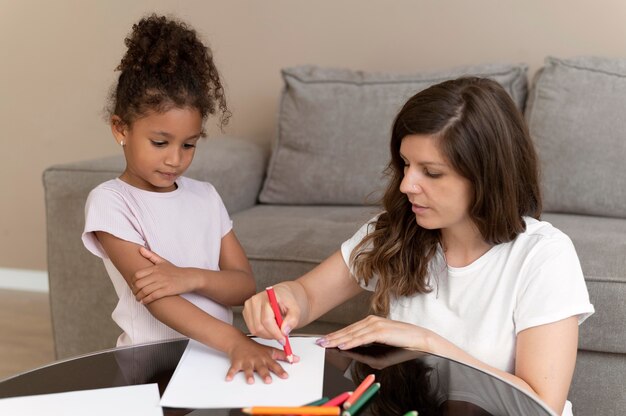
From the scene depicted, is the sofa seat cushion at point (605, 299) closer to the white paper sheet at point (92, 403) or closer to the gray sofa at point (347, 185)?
the gray sofa at point (347, 185)

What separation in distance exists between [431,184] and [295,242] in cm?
92

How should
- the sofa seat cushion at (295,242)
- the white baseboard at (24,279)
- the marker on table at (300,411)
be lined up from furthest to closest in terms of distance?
1. the white baseboard at (24,279)
2. the sofa seat cushion at (295,242)
3. the marker on table at (300,411)

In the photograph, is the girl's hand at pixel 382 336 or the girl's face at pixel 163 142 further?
the girl's face at pixel 163 142

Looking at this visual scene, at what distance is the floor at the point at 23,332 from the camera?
9.11 ft

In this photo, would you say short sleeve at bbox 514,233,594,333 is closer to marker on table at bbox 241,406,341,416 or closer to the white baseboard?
marker on table at bbox 241,406,341,416

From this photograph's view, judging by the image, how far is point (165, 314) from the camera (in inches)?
55.9

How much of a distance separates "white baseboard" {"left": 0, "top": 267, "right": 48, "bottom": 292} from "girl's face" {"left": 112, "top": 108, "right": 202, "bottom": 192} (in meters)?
2.32

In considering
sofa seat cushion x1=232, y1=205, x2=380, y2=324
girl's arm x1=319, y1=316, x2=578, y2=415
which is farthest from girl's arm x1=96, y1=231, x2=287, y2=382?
sofa seat cushion x1=232, y1=205, x2=380, y2=324

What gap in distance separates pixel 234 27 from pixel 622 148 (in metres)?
1.56

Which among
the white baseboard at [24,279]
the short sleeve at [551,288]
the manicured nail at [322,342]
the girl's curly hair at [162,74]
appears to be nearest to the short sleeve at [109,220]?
the girl's curly hair at [162,74]

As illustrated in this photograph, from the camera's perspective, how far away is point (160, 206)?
1.57 meters

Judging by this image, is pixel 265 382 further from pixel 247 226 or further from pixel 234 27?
pixel 234 27

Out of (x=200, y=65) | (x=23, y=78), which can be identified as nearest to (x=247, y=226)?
(x=200, y=65)

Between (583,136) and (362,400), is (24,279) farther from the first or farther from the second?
(362,400)
